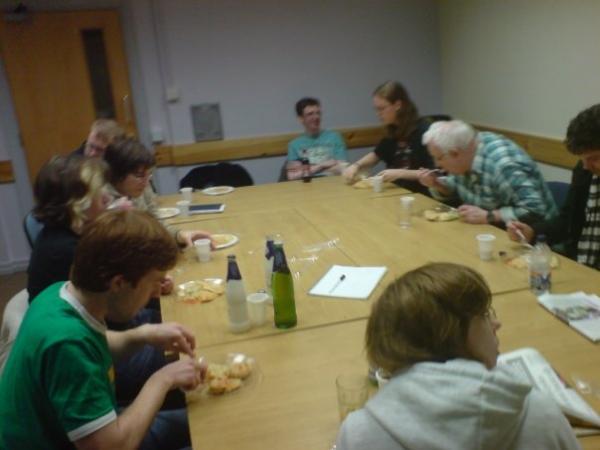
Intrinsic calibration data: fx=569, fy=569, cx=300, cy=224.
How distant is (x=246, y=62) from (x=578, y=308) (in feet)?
12.7

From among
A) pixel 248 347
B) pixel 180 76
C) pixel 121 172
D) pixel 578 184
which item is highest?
pixel 180 76

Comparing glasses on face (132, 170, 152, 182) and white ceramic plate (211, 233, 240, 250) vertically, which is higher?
glasses on face (132, 170, 152, 182)

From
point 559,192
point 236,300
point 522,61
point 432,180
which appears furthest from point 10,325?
point 522,61

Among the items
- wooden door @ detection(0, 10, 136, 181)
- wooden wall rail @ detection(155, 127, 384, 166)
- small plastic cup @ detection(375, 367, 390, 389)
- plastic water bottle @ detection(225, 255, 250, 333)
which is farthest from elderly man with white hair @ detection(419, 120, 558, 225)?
wooden door @ detection(0, 10, 136, 181)

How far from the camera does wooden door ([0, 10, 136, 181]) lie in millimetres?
4574

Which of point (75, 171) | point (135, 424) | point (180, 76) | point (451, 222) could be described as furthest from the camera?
point (180, 76)

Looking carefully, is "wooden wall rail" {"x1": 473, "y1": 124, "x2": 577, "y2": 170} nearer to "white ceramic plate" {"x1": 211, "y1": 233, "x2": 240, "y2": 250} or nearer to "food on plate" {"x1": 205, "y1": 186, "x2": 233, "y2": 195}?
"food on plate" {"x1": 205, "y1": 186, "x2": 233, "y2": 195}

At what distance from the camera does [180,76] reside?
488cm

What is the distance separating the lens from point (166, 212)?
3398 mm

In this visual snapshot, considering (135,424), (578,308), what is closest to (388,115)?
(578,308)

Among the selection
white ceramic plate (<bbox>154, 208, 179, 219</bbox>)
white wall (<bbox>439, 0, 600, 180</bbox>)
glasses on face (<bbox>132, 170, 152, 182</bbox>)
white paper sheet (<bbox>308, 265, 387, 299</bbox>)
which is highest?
white wall (<bbox>439, 0, 600, 180</bbox>)

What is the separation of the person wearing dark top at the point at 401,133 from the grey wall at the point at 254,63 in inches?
55.6

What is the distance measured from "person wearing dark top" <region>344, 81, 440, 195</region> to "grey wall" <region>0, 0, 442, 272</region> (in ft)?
4.63

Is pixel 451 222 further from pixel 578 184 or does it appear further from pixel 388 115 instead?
pixel 388 115
